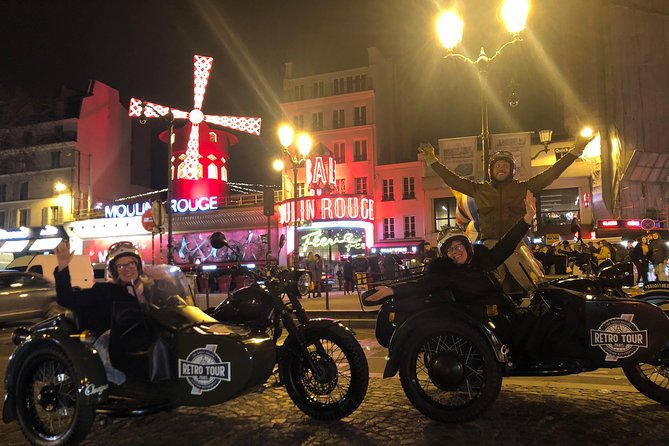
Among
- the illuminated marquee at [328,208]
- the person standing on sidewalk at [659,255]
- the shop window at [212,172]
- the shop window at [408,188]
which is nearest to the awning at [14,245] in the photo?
the shop window at [212,172]

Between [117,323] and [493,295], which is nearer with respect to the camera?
[117,323]

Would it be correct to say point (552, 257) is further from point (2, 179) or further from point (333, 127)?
point (2, 179)

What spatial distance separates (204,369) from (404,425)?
158cm

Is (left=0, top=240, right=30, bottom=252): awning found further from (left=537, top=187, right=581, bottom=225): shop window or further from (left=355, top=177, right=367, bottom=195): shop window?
(left=537, top=187, right=581, bottom=225): shop window

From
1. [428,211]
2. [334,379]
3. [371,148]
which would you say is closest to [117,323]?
[334,379]

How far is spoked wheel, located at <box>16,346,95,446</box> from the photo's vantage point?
364 cm

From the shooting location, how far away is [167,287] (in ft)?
13.9

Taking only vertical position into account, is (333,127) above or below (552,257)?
above

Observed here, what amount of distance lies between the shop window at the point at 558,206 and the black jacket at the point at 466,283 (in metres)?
26.6

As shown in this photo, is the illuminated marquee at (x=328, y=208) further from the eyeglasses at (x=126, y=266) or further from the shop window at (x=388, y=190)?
the eyeglasses at (x=126, y=266)

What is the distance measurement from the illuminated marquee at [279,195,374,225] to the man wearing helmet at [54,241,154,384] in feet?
77.8

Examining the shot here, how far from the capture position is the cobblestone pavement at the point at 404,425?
3.55 metres

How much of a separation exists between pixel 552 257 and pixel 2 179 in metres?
51.9

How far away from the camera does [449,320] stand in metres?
3.90
